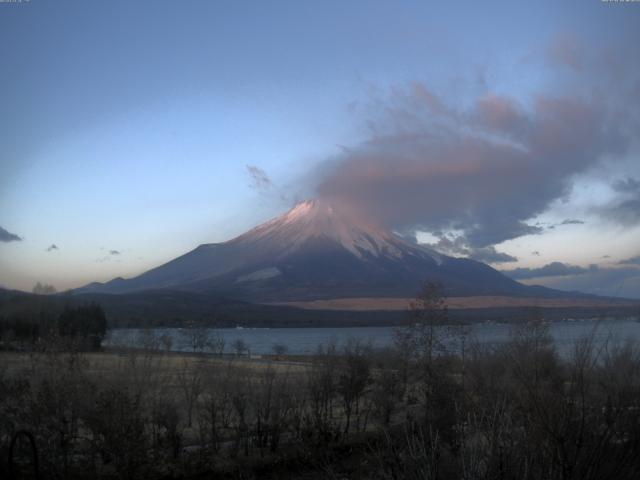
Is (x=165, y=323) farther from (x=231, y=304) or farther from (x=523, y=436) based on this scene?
(x=523, y=436)

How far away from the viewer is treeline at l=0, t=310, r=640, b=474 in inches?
208

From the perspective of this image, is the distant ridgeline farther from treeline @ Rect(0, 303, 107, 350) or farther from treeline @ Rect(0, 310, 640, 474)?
treeline @ Rect(0, 310, 640, 474)

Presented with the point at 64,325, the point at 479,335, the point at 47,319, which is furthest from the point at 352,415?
the point at 64,325

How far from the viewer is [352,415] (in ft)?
68.7

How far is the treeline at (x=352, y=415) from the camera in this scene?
5.29m

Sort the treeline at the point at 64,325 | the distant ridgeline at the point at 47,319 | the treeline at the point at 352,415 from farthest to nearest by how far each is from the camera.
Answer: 1. the distant ridgeline at the point at 47,319
2. the treeline at the point at 64,325
3. the treeline at the point at 352,415

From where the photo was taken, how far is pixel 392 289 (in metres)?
188

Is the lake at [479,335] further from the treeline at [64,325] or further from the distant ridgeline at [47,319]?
the distant ridgeline at [47,319]

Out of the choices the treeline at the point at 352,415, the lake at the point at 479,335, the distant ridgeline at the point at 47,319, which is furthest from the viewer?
the distant ridgeline at the point at 47,319

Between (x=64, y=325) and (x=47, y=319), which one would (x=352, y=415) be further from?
(x=64, y=325)

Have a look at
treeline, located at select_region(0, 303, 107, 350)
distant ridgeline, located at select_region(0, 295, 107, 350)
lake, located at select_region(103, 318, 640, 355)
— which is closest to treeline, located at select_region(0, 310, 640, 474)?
lake, located at select_region(103, 318, 640, 355)

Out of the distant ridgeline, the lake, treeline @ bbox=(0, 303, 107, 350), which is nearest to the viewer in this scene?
the lake

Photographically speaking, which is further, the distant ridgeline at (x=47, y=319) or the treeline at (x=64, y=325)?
the distant ridgeline at (x=47, y=319)

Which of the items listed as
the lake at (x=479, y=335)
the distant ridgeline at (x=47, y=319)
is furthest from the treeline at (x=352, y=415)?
the distant ridgeline at (x=47, y=319)
